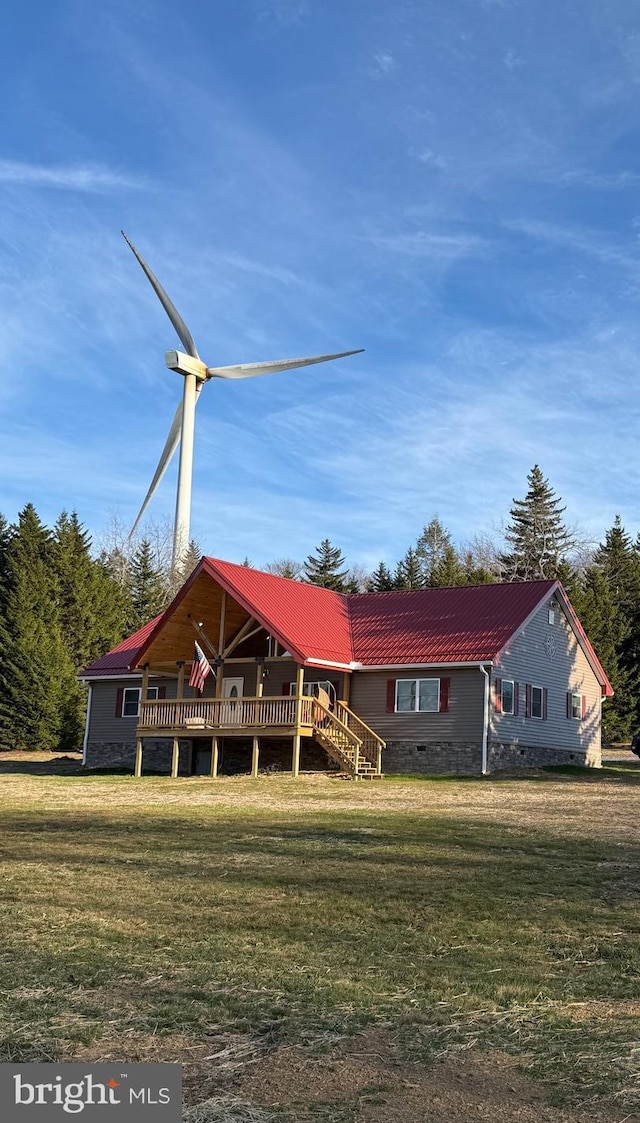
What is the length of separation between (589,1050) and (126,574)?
2432 inches

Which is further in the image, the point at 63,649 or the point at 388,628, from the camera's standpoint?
the point at 63,649

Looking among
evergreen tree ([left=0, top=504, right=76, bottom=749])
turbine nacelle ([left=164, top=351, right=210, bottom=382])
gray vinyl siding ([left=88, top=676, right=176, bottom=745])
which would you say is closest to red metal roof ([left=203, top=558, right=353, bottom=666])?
gray vinyl siding ([left=88, top=676, right=176, bottom=745])

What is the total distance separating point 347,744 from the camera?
30.2 metres

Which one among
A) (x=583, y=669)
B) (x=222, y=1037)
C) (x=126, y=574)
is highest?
(x=126, y=574)

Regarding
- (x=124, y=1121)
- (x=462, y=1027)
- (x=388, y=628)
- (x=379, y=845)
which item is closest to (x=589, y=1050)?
(x=462, y=1027)

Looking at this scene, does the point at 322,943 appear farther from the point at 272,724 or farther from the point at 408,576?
the point at 408,576

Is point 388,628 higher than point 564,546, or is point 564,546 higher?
point 564,546

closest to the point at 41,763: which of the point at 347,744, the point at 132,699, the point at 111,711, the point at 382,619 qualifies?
the point at 111,711

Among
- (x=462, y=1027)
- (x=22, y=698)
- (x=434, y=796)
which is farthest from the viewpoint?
(x=22, y=698)

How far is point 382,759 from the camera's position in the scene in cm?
3166

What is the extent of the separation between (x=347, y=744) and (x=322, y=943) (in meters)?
21.7

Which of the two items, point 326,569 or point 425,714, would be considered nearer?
point 425,714

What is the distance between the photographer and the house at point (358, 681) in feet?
100

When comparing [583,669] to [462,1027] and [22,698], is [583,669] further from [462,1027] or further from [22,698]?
[462,1027]
